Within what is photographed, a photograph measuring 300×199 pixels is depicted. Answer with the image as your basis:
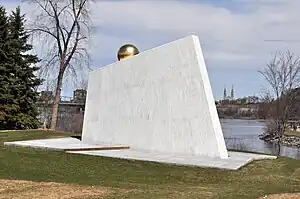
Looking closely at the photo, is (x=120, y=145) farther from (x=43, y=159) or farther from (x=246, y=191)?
(x=246, y=191)

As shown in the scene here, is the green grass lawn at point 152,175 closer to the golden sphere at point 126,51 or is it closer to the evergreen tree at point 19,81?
the golden sphere at point 126,51

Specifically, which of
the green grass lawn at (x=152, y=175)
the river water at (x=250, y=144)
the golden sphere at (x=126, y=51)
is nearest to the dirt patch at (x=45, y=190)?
the green grass lawn at (x=152, y=175)

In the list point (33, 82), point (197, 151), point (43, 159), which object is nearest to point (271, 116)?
point (33, 82)

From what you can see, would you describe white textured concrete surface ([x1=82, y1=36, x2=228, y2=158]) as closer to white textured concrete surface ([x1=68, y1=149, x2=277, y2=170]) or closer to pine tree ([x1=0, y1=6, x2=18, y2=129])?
white textured concrete surface ([x1=68, y1=149, x2=277, y2=170])

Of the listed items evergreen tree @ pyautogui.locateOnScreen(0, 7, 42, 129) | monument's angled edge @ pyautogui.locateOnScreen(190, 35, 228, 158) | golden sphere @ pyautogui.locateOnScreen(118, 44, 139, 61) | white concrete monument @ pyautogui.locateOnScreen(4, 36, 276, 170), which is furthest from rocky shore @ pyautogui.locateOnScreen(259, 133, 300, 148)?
monument's angled edge @ pyautogui.locateOnScreen(190, 35, 228, 158)

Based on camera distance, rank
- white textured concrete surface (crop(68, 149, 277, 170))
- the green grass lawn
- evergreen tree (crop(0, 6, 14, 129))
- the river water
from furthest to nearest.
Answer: evergreen tree (crop(0, 6, 14, 129)) < the river water < white textured concrete surface (crop(68, 149, 277, 170)) < the green grass lawn

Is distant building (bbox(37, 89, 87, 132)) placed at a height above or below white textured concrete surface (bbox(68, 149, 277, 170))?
above

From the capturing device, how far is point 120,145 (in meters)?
15.5

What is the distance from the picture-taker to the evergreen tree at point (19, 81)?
90.3 feet

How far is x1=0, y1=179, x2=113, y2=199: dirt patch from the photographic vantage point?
24.5 feet

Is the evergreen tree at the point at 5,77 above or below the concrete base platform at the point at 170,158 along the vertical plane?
above

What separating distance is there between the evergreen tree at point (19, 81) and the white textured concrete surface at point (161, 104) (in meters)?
11.8

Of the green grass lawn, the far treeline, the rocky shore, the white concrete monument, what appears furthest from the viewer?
the rocky shore

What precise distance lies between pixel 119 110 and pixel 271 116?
17877mm
